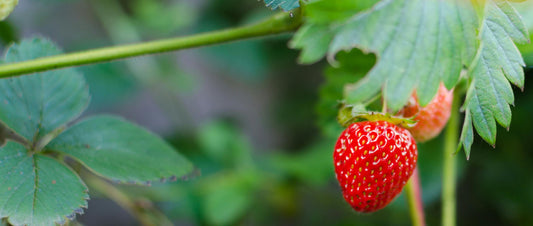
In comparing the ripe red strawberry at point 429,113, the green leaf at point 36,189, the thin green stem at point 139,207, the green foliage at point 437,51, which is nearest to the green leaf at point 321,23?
the green foliage at point 437,51

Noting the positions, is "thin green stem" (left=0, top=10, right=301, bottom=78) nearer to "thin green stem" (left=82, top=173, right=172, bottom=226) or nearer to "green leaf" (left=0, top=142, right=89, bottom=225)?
"green leaf" (left=0, top=142, right=89, bottom=225)

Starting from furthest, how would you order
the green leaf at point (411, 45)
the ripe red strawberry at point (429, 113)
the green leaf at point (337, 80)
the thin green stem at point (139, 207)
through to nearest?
the thin green stem at point (139, 207), the green leaf at point (337, 80), the ripe red strawberry at point (429, 113), the green leaf at point (411, 45)

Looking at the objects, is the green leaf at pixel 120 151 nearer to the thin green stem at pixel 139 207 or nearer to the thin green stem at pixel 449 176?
the thin green stem at pixel 139 207

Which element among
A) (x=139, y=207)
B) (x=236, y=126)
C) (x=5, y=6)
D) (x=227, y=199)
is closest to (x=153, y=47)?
(x=5, y=6)

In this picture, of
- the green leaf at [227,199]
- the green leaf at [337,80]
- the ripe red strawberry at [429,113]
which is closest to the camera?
the ripe red strawberry at [429,113]

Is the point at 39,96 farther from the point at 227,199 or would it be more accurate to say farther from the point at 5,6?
the point at 227,199

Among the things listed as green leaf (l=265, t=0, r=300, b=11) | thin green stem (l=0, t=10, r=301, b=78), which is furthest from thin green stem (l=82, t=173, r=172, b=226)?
green leaf (l=265, t=0, r=300, b=11)

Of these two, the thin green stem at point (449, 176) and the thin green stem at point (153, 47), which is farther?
the thin green stem at point (449, 176)
